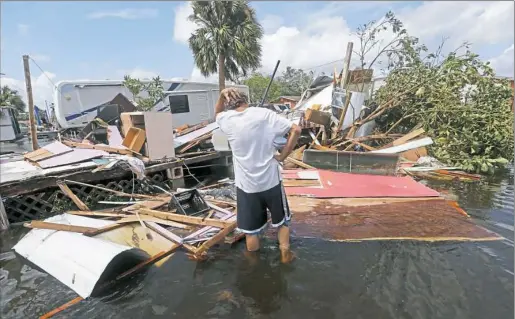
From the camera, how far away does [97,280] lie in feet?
9.62

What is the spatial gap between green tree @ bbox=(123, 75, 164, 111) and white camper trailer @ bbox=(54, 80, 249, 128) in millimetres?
318

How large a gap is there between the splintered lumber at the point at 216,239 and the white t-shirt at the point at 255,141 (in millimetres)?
865

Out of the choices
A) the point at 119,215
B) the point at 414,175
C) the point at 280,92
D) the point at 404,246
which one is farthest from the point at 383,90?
the point at 280,92

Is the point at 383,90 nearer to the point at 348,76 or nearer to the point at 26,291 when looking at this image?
the point at 348,76

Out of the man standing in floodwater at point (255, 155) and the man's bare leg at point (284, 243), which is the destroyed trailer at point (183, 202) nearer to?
the man standing in floodwater at point (255, 155)

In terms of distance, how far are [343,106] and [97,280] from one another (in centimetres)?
956

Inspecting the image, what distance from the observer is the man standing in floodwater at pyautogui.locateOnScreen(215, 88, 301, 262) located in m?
3.01

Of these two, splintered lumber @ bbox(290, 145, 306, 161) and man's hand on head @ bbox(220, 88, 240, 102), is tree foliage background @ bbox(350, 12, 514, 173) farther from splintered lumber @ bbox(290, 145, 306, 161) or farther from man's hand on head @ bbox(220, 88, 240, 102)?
man's hand on head @ bbox(220, 88, 240, 102)

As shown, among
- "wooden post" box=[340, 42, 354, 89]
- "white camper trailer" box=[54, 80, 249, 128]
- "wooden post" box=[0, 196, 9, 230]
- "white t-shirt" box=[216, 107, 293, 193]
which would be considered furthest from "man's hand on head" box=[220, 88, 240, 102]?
"white camper trailer" box=[54, 80, 249, 128]

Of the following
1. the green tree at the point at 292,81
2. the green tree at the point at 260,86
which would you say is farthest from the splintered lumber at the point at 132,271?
the green tree at the point at 292,81

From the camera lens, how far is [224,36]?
1645cm

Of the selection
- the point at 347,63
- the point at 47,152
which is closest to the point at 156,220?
the point at 47,152

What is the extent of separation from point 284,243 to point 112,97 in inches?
514

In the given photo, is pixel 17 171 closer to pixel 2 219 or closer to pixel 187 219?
pixel 2 219
